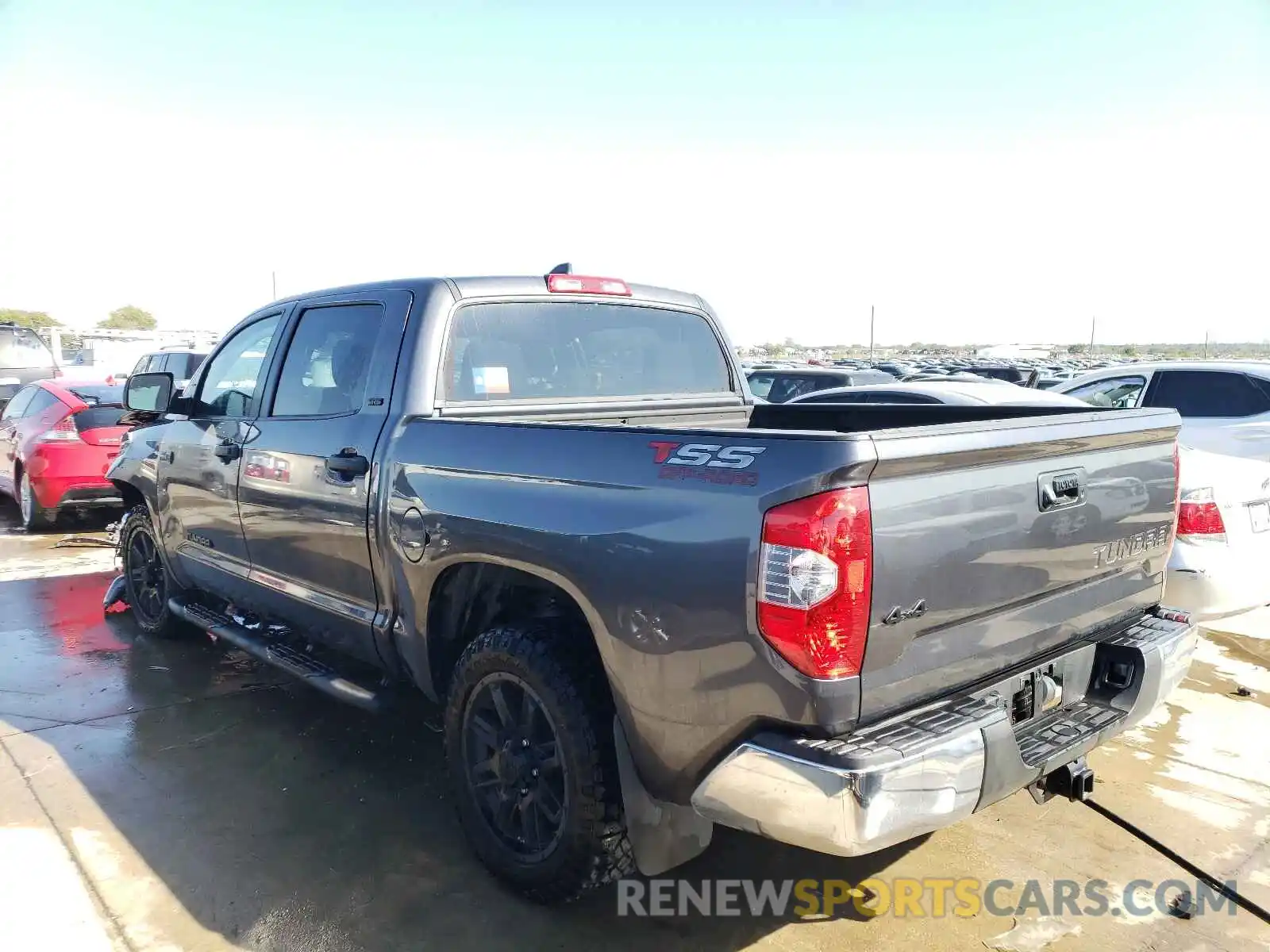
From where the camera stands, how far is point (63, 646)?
18.1 feet

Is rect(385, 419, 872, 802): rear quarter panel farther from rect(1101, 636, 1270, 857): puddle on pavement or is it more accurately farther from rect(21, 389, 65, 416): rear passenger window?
rect(21, 389, 65, 416): rear passenger window

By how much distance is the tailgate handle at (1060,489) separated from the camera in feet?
8.20

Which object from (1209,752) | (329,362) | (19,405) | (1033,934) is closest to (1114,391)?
(1209,752)

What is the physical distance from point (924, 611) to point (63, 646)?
542 centimetres

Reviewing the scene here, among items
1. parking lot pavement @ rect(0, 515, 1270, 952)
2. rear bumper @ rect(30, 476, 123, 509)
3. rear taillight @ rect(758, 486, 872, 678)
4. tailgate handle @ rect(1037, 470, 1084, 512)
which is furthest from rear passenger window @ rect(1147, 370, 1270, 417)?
rear bumper @ rect(30, 476, 123, 509)

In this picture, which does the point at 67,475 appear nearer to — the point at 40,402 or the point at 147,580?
the point at 40,402

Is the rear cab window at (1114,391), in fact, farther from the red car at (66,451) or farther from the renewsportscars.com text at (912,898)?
the red car at (66,451)

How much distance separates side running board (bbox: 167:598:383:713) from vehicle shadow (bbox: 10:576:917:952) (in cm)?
35

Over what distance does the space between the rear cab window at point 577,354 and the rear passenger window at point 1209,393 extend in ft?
19.2

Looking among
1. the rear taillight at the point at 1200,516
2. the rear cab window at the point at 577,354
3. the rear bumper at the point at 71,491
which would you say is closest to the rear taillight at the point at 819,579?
the rear cab window at the point at 577,354

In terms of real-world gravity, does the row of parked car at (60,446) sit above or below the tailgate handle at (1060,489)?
below

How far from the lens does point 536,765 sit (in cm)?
282

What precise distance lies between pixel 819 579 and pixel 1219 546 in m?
3.52

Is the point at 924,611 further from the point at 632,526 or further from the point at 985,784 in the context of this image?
the point at 632,526
